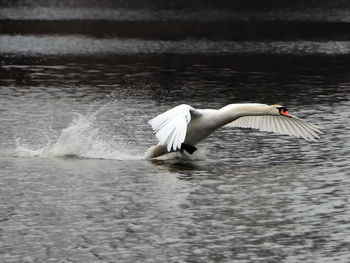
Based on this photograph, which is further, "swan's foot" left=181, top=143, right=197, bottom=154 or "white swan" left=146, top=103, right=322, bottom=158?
"swan's foot" left=181, top=143, right=197, bottom=154

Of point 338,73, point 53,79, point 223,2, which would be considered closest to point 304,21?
point 223,2

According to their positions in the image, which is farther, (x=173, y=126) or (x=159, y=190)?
(x=173, y=126)

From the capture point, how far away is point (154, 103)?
23.4m

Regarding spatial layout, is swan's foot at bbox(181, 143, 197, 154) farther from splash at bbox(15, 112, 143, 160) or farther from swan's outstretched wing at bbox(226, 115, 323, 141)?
swan's outstretched wing at bbox(226, 115, 323, 141)

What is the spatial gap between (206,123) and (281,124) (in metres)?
2.03

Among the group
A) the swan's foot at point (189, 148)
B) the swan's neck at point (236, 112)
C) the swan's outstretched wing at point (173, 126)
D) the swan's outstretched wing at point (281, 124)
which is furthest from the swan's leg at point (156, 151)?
the swan's outstretched wing at point (281, 124)

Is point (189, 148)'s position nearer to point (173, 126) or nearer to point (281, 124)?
point (173, 126)

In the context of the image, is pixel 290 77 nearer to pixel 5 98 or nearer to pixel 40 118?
pixel 5 98

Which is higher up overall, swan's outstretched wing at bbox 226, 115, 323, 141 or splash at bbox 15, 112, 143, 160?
swan's outstretched wing at bbox 226, 115, 323, 141

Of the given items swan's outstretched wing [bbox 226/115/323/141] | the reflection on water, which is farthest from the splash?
swan's outstretched wing [bbox 226/115/323/141]

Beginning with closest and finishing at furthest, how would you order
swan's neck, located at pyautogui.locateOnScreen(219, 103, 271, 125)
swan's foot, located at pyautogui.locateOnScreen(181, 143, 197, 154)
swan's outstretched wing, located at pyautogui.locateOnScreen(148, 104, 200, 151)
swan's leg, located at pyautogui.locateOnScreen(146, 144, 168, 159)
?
swan's outstretched wing, located at pyautogui.locateOnScreen(148, 104, 200, 151) → swan's neck, located at pyautogui.locateOnScreen(219, 103, 271, 125) → swan's foot, located at pyautogui.locateOnScreen(181, 143, 197, 154) → swan's leg, located at pyautogui.locateOnScreen(146, 144, 168, 159)

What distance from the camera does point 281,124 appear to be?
15750 mm

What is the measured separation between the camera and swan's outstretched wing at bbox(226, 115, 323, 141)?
15656 mm

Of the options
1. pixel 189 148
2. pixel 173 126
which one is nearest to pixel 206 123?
pixel 189 148
